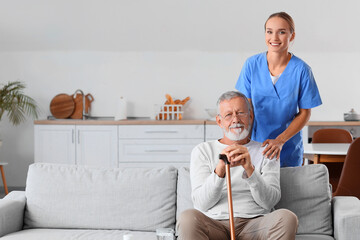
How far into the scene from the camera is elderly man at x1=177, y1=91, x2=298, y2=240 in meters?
2.12

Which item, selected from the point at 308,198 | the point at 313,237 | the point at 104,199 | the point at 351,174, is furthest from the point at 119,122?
the point at 313,237

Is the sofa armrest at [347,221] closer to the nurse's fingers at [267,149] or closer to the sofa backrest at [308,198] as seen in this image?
the sofa backrest at [308,198]

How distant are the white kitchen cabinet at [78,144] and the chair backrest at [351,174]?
2.90m

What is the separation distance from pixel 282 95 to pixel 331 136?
7.90 feet

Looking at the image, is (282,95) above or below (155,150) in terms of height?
above

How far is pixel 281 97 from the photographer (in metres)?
2.69

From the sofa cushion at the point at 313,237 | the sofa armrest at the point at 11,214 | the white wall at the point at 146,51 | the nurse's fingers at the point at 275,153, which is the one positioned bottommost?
the sofa cushion at the point at 313,237

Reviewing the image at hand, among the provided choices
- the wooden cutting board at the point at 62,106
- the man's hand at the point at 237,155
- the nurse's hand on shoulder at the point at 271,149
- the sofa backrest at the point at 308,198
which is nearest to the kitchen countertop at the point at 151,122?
the wooden cutting board at the point at 62,106

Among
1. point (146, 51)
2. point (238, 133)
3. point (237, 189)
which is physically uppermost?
point (146, 51)

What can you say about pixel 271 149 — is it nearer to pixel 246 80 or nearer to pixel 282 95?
pixel 282 95

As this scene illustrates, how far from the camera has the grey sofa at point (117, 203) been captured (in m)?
2.56

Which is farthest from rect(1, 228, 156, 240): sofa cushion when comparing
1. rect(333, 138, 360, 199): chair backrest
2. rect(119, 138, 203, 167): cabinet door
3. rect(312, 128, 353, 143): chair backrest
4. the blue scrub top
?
rect(119, 138, 203, 167): cabinet door

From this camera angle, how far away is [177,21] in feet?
19.3

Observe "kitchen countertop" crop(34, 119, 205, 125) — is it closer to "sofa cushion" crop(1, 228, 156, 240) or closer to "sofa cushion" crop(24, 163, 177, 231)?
"sofa cushion" crop(24, 163, 177, 231)
